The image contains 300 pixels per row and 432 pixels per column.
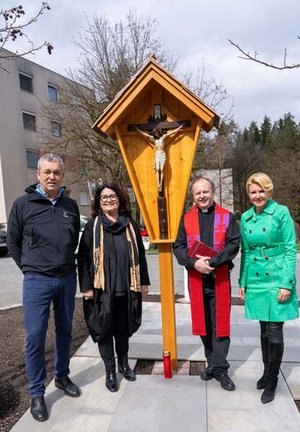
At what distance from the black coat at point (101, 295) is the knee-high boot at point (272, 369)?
48.8 inches

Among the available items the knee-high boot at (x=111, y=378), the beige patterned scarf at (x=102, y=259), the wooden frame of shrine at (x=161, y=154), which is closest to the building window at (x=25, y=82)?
the wooden frame of shrine at (x=161, y=154)

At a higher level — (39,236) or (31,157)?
(31,157)

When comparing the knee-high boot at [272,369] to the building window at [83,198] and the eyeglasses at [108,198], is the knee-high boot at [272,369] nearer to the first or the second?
the eyeglasses at [108,198]

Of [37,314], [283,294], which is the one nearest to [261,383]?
[283,294]

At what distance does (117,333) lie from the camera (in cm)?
350

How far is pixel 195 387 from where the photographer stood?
11.0 feet

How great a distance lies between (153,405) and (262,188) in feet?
6.94

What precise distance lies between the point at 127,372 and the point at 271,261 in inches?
72.4

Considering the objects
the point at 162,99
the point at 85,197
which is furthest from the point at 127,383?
the point at 85,197

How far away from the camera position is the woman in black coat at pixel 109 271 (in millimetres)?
3275

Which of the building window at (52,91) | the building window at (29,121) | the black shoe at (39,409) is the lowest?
the black shoe at (39,409)

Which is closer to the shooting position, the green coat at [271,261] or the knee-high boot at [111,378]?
the green coat at [271,261]

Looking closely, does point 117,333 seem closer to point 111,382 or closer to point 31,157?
point 111,382

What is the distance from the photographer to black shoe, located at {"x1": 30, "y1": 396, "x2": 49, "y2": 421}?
296 centimetres
